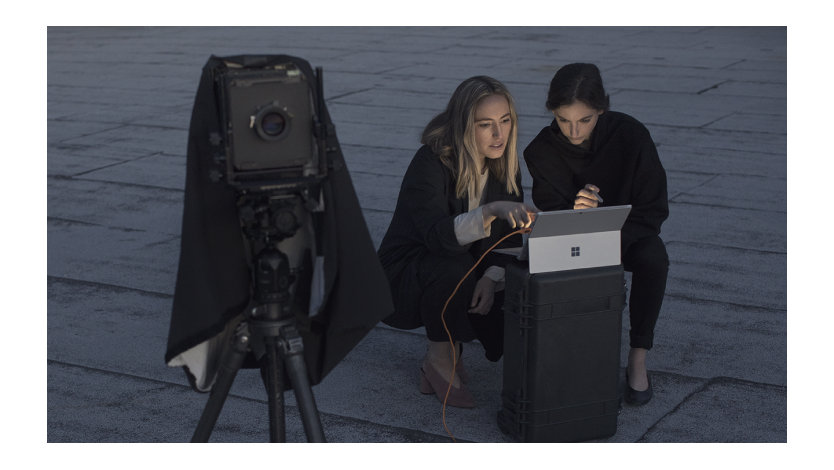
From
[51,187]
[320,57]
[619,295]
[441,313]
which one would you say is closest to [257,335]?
[441,313]

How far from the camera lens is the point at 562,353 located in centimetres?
356

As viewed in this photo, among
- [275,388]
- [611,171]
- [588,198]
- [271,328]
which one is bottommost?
[275,388]

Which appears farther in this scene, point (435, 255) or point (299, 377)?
point (435, 255)

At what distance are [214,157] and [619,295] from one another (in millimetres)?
1496

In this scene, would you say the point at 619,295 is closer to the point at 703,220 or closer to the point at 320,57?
the point at 703,220

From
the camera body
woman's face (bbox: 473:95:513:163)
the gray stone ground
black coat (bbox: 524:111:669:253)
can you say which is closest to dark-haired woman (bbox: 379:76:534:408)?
woman's face (bbox: 473:95:513:163)

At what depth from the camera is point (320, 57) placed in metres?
13.9

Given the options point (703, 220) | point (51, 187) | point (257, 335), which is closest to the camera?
point (257, 335)

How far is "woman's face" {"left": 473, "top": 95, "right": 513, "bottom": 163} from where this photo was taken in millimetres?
3787

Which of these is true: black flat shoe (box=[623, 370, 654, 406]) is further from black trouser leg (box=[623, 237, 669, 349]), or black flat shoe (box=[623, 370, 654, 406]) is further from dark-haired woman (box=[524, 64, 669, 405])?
black trouser leg (box=[623, 237, 669, 349])

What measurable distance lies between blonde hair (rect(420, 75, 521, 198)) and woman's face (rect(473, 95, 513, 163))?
17mm

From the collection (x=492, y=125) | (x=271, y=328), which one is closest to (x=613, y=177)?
(x=492, y=125)

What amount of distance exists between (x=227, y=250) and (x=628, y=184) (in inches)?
66.1

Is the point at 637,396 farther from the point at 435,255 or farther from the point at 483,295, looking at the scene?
the point at 435,255
